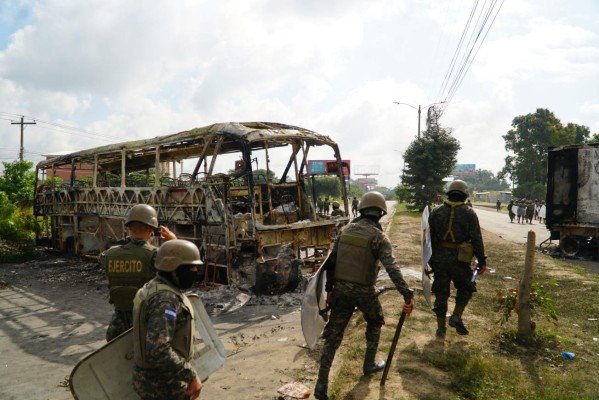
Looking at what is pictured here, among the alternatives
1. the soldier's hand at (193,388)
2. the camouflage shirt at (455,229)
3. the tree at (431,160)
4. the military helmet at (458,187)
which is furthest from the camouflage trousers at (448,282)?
the tree at (431,160)

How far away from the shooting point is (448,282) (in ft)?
16.5

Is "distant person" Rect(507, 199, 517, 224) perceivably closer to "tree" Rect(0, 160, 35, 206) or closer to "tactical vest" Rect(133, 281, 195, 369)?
"tree" Rect(0, 160, 35, 206)

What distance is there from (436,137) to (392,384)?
2545 centimetres

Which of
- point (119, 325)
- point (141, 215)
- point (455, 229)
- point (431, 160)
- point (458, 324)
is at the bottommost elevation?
point (458, 324)

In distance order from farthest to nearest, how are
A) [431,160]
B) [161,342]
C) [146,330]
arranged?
[431,160] → [146,330] → [161,342]

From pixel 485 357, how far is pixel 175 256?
3661mm

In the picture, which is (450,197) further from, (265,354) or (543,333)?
(265,354)

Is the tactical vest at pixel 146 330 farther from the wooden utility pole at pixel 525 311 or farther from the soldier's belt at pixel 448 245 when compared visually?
the wooden utility pole at pixel 525 311

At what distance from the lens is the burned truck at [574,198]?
1245 cm

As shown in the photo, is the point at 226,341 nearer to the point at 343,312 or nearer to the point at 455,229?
the point at 343,312

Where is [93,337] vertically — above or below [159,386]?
below

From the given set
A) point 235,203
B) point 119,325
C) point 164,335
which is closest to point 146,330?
point 164,335

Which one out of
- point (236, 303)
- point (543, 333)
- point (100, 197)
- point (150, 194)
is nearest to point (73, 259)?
point (100, 197)

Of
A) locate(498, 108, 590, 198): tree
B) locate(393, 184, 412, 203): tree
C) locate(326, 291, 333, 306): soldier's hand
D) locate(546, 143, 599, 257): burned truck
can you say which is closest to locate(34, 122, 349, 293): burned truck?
locate(326, 291, 333, 306): soldier's hand
